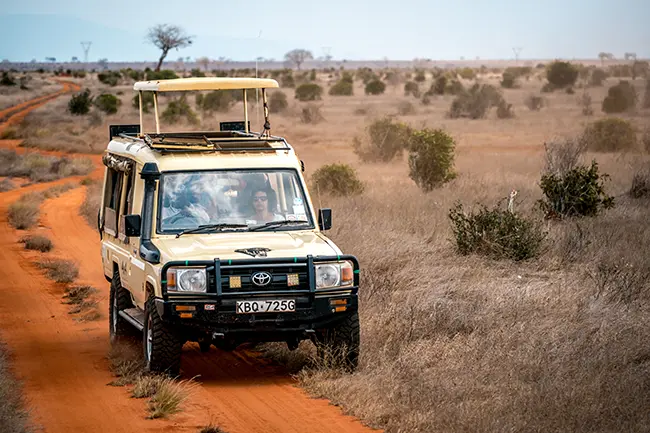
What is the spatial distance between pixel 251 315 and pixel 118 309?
2534mm

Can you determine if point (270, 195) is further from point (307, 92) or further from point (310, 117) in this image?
point (307, 92)

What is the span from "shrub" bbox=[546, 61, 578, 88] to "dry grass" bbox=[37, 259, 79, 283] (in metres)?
59.2

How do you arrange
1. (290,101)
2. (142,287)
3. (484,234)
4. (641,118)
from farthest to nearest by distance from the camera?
1. (290,101)
2. (641,118)
3. (484,234)
4. (142,287)

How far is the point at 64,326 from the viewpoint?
12.2 m

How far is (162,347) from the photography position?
9.14 metres

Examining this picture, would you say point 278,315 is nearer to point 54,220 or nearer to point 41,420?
point 41,420

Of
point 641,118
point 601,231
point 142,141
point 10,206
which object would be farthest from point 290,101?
point 142,141

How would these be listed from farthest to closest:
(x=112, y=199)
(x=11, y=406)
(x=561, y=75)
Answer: (x=561, y=75), (x=112, y=199), (x=11, y=406)

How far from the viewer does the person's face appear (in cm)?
1004

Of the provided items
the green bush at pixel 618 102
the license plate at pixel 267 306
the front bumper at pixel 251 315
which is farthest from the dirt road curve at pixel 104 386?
the green bush at pixel 618 102

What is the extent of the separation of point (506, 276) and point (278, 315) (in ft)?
17.1

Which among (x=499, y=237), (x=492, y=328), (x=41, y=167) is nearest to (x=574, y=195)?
(x=499, y=237)

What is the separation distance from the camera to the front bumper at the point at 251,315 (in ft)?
29.1

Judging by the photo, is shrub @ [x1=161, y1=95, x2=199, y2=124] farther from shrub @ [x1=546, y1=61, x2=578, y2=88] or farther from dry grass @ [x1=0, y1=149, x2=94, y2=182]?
shrub @ [x1=546, y1=61, x2=578, y2=88]
